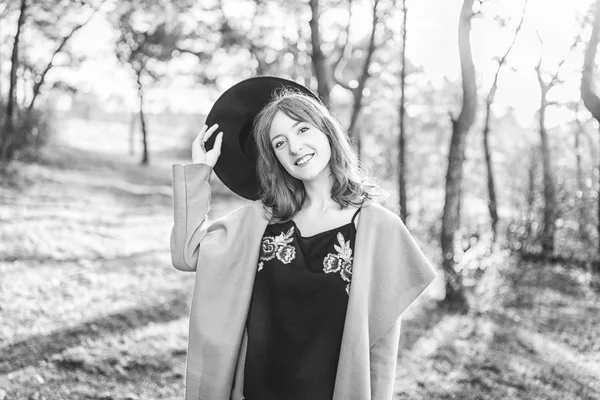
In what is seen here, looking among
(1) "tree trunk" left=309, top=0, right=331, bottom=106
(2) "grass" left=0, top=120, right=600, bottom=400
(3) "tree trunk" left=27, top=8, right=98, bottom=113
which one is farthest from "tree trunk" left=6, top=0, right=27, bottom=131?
(1) "tree trunk" left=309, top=0, right=331, bottom=106

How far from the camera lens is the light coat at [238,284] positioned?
1.86 metres

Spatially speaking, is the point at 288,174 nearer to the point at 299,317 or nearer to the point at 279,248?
the point at 279,248

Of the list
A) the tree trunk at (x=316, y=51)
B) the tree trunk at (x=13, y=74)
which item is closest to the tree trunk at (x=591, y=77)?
the tree trunk at (x=316, y=51)

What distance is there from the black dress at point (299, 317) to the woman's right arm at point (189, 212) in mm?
268

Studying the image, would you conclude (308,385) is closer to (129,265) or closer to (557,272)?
(129,265)

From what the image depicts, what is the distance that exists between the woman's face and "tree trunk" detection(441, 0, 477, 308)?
3.87 m

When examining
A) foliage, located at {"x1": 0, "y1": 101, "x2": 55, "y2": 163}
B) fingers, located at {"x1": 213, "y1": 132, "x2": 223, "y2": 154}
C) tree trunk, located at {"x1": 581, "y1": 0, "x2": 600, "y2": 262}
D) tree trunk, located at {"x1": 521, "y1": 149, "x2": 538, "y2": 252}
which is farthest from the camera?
foliage, located at {"x1": 0, "y1": 101, "x2": 55, "y2": 163}

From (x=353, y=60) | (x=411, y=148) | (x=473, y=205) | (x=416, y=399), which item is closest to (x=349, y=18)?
(x=353, y=60)

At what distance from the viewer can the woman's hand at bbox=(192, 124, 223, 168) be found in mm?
2062

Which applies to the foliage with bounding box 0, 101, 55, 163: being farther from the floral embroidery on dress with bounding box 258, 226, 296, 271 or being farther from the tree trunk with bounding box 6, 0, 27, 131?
the floral embroidery on dress with bounding box 258, 226, 296, 271

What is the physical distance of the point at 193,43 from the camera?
52.0 feet

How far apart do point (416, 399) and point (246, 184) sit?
2605 mm

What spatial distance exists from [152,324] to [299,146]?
3749mm

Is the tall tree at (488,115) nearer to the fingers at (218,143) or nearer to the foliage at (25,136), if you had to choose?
the fingers at (218,143)
